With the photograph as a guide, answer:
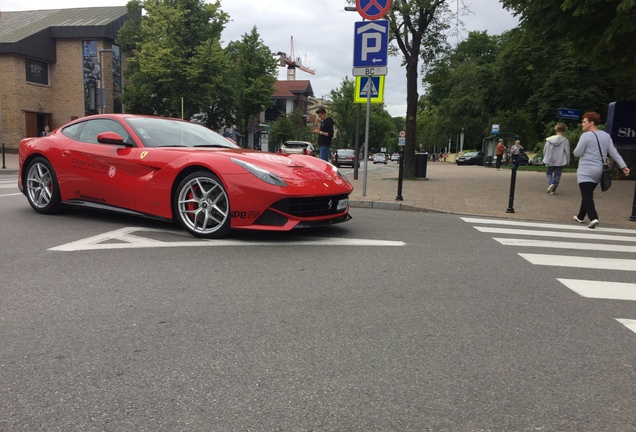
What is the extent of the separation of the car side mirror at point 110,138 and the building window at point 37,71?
3608cm

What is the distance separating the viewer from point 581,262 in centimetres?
519

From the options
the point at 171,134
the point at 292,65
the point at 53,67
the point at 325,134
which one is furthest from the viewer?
the point at 292,65

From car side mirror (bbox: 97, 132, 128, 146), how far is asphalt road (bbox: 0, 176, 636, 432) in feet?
4.63

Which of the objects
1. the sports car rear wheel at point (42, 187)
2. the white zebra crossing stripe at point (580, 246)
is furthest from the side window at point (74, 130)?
the white zebra crossing stripe at point (580, 246)

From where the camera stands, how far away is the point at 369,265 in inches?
185

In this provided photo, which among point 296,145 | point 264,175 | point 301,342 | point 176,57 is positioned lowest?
point 301,342

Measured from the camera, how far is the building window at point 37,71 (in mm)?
35781

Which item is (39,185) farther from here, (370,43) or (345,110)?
(345,110)

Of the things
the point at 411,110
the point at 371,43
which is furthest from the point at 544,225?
the point at 411,110

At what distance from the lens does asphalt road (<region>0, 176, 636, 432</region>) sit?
83.0 inches

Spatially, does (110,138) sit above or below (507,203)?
above

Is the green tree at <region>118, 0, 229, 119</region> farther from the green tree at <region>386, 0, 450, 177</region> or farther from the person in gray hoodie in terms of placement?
the person in gray hoodie

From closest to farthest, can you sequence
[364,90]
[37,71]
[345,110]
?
1. [364,90]
2. [37,71]
3. [345,110]

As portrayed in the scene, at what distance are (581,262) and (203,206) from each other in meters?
4.14
